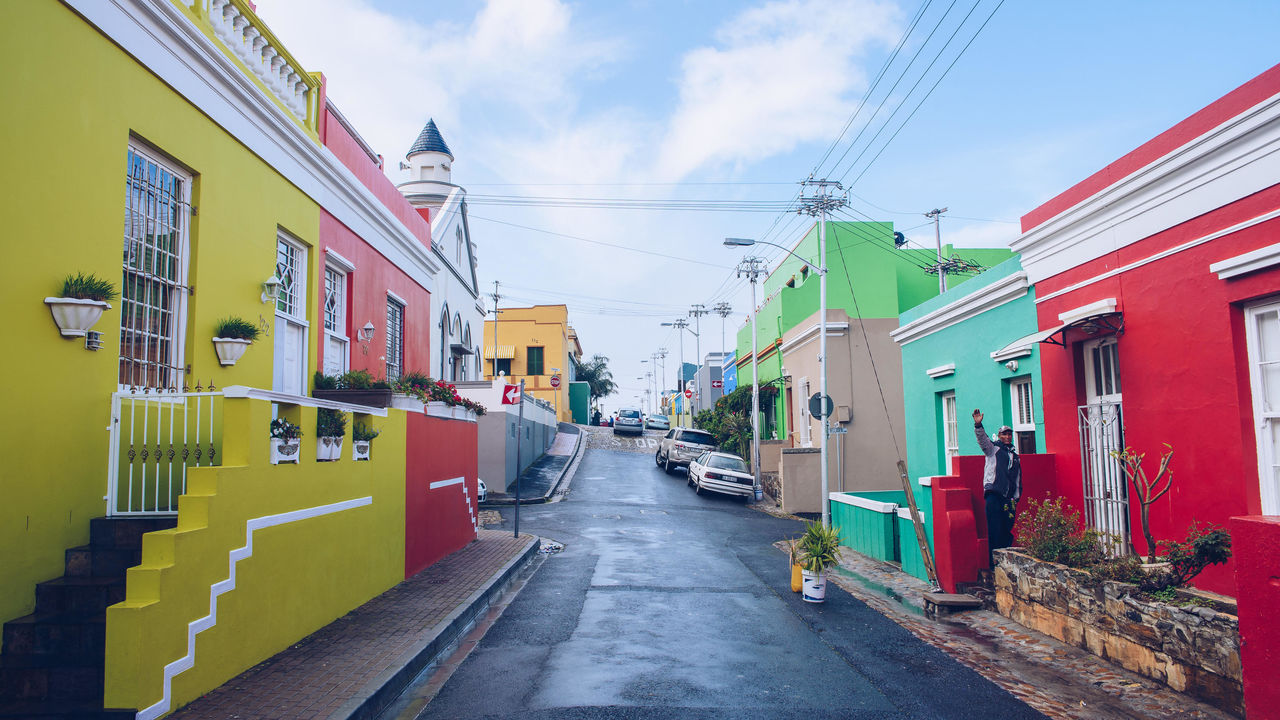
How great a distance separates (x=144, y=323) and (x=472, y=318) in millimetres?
15885

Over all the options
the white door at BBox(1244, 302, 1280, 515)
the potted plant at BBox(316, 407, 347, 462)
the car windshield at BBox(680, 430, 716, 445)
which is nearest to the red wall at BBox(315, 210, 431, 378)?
the potted plant at BBox(316, 407, 347, 462)

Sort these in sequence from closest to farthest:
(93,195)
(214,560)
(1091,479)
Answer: (214,560) → (93,195) → (1091,479)

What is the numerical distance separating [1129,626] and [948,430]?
7905 mm

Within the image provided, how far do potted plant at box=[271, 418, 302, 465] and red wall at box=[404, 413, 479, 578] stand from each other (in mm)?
3511

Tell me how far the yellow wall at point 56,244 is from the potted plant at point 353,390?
3818 mm

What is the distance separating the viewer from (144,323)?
699 centimetres

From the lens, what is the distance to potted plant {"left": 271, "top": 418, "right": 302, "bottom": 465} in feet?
22.0

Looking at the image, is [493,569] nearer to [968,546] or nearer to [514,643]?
[514,643]

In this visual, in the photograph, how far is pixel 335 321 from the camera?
1147cm

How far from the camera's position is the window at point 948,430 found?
14.2 metres

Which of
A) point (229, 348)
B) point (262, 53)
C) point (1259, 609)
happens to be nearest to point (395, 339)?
point (262, 53)

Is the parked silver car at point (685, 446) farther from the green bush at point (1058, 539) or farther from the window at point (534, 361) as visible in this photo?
the window at point (534, 361)

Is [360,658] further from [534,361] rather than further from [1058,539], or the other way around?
[534,361]

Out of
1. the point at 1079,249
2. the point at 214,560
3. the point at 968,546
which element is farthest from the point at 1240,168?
the point at 214,560
